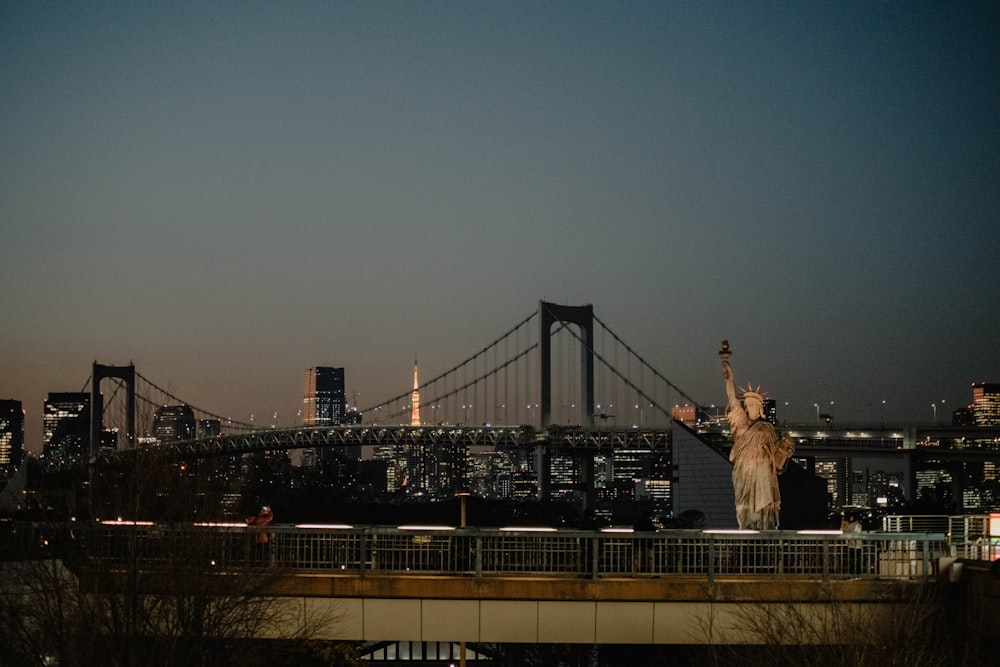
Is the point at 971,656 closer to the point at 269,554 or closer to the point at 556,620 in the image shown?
the point at 556,620

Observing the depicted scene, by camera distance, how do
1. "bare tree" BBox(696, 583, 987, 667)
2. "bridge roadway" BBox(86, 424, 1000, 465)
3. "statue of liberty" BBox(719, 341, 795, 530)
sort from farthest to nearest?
"bridge roadway" BBox(86, 424, 1000, 465) < "statue of liberty" BBox(719, 341, 795, 530) < "bare tree" BBox(696, 583, 987, 667)

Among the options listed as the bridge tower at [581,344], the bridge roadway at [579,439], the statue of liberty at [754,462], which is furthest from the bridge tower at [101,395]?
the statue of liberty at [754,462]

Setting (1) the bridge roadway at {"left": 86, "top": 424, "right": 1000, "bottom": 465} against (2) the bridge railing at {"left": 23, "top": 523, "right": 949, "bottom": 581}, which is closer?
(2) the bridge railing at {"left": 23, "top": 523, "right": 949, "bottom": 581}

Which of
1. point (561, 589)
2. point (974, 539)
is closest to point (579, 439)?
point (974, 539)

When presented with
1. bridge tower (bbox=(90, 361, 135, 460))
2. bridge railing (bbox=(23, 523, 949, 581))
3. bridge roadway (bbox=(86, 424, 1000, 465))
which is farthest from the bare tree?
bridge tower (bbox=(90, 361, 135, 460))

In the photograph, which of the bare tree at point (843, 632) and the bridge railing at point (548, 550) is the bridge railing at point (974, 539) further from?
the bare tree at point (843, 632)

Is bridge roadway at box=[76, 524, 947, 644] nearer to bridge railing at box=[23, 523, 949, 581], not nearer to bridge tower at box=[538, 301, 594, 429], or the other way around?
bridge railing at box=[23, 523, 949, 581]

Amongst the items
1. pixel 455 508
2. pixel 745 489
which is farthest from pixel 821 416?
pixel 745 489
